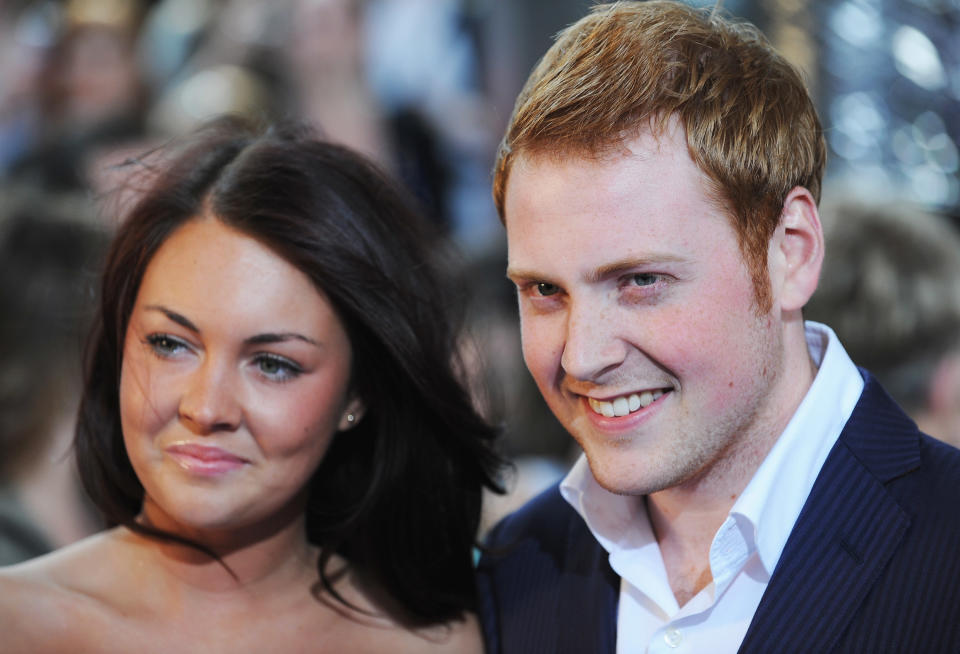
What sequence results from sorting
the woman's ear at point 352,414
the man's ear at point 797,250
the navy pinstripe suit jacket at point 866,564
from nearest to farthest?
the navy pinstripe suit jacket at point 866,564
the man's ear at point 797,250
the woman's ear at point 352,414

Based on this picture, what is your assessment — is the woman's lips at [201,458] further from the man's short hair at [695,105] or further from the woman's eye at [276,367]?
the man's short hair at [695,105]

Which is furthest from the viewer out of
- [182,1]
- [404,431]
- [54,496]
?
[182,1]

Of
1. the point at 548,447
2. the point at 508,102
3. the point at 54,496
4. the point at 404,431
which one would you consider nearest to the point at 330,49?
the point at 508,102

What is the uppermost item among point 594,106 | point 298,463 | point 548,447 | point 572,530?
point 594,106

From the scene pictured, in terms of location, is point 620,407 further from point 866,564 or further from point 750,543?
point 866,564

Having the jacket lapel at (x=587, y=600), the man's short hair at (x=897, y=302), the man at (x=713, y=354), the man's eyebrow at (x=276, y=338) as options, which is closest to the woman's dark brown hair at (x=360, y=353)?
the man's eyebrow at (x=276, y=338)

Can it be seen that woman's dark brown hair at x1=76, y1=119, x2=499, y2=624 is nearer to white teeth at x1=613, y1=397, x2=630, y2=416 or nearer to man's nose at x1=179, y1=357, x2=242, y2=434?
man's nose at x1=179, y1=357, x2=242, y2=434

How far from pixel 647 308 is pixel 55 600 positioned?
1.36m

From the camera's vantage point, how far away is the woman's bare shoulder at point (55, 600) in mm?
2156

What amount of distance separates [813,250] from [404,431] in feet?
3.65

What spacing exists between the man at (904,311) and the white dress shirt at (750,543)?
4.05ft

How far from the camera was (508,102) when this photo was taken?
5.96 metres

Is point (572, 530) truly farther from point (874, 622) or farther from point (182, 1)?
point (182, 1)

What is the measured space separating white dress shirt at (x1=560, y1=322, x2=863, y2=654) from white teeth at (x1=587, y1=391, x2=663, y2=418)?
9.5 inches
